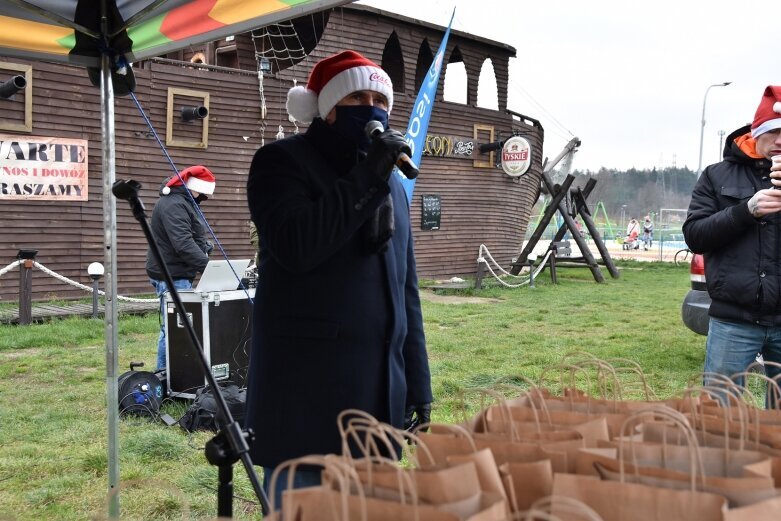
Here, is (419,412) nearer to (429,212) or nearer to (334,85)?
(334,85)

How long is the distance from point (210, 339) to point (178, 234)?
108 centimetres

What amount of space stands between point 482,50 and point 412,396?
19.4 m

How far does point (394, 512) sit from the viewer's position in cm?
120

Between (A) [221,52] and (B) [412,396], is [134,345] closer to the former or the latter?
(B) [412,396]

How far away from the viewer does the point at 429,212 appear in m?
18.9

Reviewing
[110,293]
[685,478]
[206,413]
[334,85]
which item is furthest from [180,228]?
[685,478]

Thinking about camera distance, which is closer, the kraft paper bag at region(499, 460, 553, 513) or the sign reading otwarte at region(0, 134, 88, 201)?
the kraft paper bag at region(499, 460, 553, 513)

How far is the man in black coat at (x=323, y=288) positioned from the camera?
2006mm

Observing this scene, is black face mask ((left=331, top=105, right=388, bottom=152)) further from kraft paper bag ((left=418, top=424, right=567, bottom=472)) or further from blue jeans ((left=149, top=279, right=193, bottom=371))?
blue jeans ((left=149, top=279, right=193, bottom=371))

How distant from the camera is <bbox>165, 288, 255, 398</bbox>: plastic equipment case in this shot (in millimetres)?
5746

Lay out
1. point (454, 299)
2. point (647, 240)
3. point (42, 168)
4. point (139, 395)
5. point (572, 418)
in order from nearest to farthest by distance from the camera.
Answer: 1. point (572, 418)
2. point (139, 395)
3. point (42, 168)
4. point (454, 299)
5. point (647, 240)

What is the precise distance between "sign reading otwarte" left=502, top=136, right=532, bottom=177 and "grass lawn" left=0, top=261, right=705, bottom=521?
469 centimetres

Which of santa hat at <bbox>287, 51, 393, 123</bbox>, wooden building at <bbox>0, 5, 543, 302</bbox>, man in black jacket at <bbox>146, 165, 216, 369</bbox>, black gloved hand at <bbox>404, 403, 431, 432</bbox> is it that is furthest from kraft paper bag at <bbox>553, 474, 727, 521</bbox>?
wooden building at <bbox>0, 5, 543, 302</bbox>

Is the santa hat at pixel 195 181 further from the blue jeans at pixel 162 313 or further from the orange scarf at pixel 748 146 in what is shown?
the orange scarf at pixel 748 146
